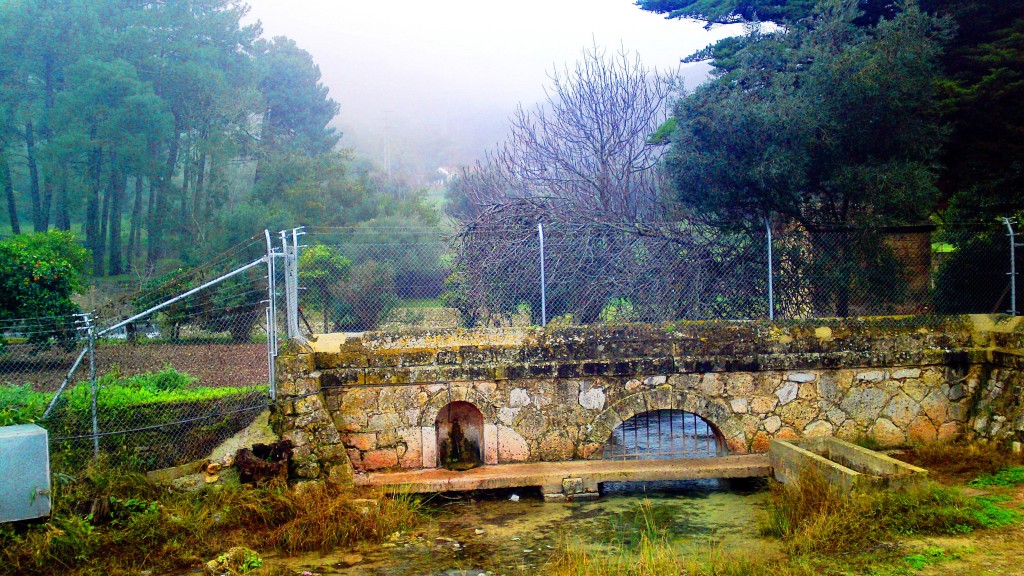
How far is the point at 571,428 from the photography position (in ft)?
30.7

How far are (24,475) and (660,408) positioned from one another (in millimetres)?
6640

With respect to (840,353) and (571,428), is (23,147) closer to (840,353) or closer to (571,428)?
(571,428)

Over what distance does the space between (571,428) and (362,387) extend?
2.60 m

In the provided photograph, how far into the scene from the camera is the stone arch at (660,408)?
30.6 feet

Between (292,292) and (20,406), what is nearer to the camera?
(20,406)

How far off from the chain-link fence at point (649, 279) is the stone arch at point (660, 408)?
1.25 metres

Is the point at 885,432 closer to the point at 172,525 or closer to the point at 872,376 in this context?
the point at 872,376

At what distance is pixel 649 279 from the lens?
10.2 meters

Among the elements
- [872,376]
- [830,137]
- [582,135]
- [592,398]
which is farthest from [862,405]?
[582,135]

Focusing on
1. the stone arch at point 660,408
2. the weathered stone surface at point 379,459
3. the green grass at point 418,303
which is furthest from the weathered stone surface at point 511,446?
the green grass at point 418,303

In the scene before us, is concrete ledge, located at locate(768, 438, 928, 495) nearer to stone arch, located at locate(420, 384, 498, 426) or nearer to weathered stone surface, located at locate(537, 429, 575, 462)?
weathered stone surface, located at locate(537, 429, 575, 462)

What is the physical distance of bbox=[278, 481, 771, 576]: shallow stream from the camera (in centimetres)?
693

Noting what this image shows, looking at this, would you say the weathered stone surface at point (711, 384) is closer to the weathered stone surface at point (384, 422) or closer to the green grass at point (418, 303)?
the green grass at point (418, 303)

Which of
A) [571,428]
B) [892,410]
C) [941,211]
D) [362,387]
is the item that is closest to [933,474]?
[892,410]
